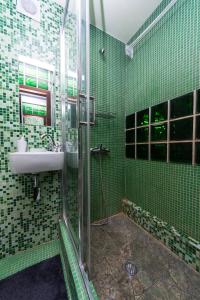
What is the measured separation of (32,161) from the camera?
3.56 feet

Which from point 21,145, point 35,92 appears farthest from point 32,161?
point 35,92

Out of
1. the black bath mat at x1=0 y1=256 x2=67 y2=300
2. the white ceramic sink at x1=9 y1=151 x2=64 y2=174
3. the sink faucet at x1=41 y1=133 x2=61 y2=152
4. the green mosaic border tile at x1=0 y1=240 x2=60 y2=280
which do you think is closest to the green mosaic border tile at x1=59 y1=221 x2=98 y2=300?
the black bath mat at x1=0 y1=256 x2=67 y2=300

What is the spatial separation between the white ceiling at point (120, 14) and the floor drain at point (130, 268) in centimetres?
248

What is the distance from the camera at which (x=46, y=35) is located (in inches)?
56.2

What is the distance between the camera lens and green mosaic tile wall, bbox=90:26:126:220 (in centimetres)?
175

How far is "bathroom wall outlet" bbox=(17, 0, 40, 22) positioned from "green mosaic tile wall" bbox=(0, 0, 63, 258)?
0.13ft

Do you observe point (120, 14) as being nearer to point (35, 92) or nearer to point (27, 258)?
point (35, 92)

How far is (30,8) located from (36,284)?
2437mm

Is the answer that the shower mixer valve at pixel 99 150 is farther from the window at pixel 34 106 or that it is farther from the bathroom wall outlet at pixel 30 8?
the bathroom wall outlet at pixel 30 8

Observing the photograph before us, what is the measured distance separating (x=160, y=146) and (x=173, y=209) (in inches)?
24.9

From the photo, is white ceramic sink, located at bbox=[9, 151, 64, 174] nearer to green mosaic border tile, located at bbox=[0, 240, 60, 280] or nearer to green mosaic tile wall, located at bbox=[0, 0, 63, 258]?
green mosaic tile wall, located at bbox=[0, 0, 63, 258]

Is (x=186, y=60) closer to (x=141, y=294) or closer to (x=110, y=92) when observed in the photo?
(x=110, y=92)

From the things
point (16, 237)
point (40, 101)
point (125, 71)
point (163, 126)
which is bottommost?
point (16, 237)

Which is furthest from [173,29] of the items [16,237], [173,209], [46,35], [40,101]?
[16,237]
